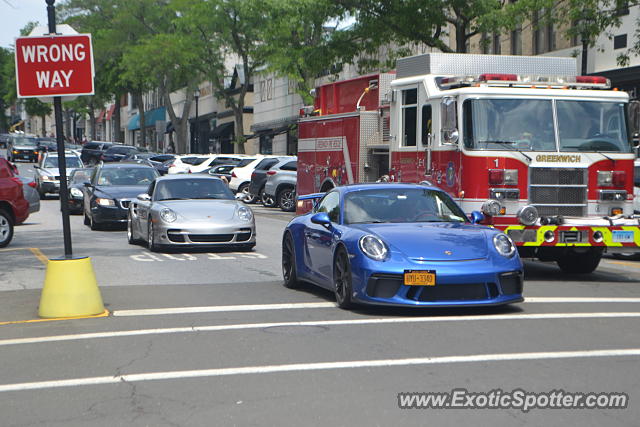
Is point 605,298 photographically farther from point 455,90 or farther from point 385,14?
point 385,14

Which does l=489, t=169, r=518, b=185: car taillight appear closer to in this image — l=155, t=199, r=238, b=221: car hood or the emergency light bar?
the emergency light bar

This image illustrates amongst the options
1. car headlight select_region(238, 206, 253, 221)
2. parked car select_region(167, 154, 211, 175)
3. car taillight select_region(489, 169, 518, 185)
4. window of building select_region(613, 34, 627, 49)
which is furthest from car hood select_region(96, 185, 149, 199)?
parked car select_region(167, 154, 211, 175)

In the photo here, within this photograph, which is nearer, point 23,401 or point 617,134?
point 23,401

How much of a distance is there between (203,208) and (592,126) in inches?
276

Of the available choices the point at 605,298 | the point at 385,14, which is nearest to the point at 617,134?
the point at 605,298

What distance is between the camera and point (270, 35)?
44.0 metres

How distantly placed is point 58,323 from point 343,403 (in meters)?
4.79

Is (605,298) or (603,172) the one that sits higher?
(603,172)

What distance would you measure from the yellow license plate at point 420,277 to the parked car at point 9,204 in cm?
1214

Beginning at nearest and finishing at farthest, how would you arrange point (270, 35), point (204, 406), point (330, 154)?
point (204, 406) < point (330, 154) < point (270, 35)

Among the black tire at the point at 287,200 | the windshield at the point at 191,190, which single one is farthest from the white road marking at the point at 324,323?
the black tire at the point at 287,200

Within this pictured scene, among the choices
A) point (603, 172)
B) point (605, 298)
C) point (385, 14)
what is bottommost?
point (605, 298)

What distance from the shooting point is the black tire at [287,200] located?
108 ft

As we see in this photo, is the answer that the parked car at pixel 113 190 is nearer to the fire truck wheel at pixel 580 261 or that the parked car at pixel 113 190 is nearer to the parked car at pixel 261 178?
the parked car at pixel 261 178
